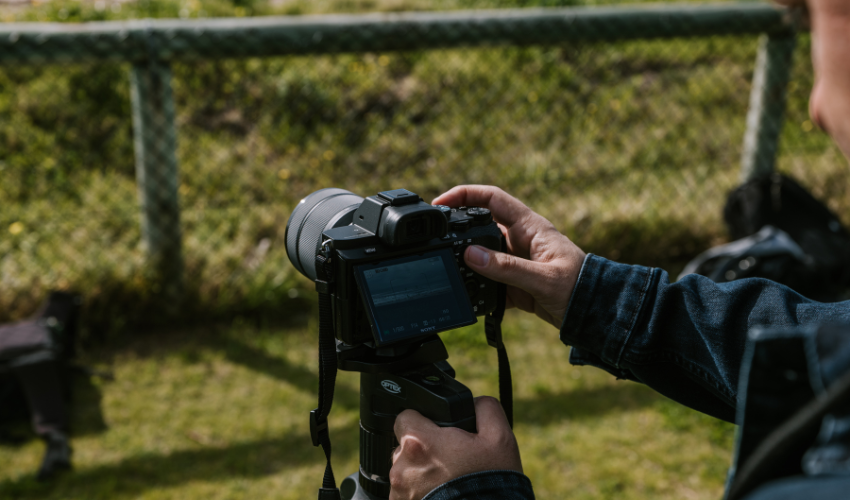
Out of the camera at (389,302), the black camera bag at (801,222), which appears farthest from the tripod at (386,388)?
the black camera bag at (801,222)

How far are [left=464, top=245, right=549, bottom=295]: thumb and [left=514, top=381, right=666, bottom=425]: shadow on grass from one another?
1.57 meters

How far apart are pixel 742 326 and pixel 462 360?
78.6 inches

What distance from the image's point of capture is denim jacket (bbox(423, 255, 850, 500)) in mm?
1321

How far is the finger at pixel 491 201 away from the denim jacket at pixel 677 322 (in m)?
0.20

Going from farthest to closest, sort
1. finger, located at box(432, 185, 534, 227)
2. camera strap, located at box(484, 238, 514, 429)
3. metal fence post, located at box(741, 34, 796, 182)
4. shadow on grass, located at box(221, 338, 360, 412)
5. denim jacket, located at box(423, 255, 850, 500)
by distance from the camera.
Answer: metal fence post, located at box(741, 34, 796, 182)
shadow on grass, located at box(221, 338, 360, 412)
finger, located at box(432, 185, 534, 227)
camera strap, located at box(484, 238, 514, 429)
denim jacket, located at box(423, 255, 850, 500)

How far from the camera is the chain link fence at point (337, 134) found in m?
3.14

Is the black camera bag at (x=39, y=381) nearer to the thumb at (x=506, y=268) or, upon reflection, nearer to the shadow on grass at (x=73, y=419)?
the shadow on grass at (x=73, y=419)

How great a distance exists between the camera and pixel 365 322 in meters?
1.23

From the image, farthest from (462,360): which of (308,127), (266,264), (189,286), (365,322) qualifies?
(365,322)

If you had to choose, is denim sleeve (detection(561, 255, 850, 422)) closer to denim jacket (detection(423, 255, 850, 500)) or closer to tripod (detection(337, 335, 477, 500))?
denim jacket (detection(423, 255, 850, 500))

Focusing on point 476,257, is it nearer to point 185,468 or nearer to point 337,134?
point 185,468

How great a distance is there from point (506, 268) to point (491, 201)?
0.83 feet

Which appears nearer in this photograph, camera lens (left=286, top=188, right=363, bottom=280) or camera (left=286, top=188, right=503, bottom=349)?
camera (left=286, top=188, right=503, bottom=349)

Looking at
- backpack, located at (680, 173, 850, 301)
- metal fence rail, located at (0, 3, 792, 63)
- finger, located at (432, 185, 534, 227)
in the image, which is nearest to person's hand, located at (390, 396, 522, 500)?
finger, located at (432, 185, 534, 227)
